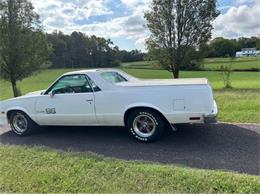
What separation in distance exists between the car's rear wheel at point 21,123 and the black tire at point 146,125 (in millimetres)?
2296

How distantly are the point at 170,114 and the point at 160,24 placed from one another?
1210cm

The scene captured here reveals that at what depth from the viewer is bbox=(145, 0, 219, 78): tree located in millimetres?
16609

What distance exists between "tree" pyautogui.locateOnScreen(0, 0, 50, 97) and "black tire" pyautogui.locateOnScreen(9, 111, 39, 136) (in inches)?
373

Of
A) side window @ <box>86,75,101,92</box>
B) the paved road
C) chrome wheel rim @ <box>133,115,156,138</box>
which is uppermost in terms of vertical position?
side window @ <box>86,75,101,92</box>

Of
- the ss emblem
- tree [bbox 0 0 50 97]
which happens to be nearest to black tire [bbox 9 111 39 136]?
the ss emblem

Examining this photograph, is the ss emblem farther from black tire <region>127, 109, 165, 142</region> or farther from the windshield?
black tire <region>127, 109, 165, 142</region>

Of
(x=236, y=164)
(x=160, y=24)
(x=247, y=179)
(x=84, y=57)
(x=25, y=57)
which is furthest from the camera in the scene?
(x=84, y=57)

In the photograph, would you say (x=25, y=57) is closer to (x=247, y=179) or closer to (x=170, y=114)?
(x=170, y=114)

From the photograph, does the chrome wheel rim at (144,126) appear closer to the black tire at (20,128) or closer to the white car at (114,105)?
the white car at (114,105)

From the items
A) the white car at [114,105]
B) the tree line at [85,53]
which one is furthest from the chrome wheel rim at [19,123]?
the tree line at [85,53]

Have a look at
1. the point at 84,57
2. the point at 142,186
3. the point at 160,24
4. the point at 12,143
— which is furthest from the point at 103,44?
the point at 142,186

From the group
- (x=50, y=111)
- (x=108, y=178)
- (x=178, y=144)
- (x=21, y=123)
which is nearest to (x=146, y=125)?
(x=178, y=144)

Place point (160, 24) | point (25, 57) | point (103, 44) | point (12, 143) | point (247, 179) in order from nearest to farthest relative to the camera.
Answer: point (247, 179)
point (12, 143)
point (25, 57)
point (160, 24)
point (103, 44)

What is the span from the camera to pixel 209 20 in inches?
656
